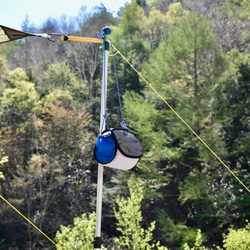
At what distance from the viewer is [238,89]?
318 inches

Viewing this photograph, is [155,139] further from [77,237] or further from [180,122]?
[77,237]

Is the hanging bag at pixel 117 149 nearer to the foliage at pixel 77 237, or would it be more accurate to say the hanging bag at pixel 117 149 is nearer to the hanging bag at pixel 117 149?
the hanging bag at pixel 117 149

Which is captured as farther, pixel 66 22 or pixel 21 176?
pixel 66 22

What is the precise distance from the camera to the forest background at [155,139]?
8.05m

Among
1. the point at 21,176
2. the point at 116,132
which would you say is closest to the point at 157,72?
the point at 21,176

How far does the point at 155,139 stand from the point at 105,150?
23.1 ft

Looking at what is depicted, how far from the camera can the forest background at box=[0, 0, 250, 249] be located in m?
8.05

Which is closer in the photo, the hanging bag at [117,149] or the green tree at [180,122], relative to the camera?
the hanging bag at [117,149]

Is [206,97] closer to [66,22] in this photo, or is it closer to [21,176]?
[21,176]

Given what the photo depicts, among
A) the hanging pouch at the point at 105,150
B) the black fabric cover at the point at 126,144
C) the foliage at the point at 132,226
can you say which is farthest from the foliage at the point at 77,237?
the black fabric cover at the point at 126,144

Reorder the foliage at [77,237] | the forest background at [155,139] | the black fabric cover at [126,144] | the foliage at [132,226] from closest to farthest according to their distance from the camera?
1. the black fabric cover at [126,144]
2. the foliage at [77,237]
3. the foliage at [132,226]
4. the forest background at [155,139]

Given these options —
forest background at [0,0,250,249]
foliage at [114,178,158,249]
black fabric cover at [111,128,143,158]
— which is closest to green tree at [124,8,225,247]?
forest background at [0,0,250,249]

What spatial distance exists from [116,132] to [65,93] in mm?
9621

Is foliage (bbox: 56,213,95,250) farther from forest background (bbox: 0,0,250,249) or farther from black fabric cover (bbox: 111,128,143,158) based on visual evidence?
forest background (bbox: 0,0,250,249)
